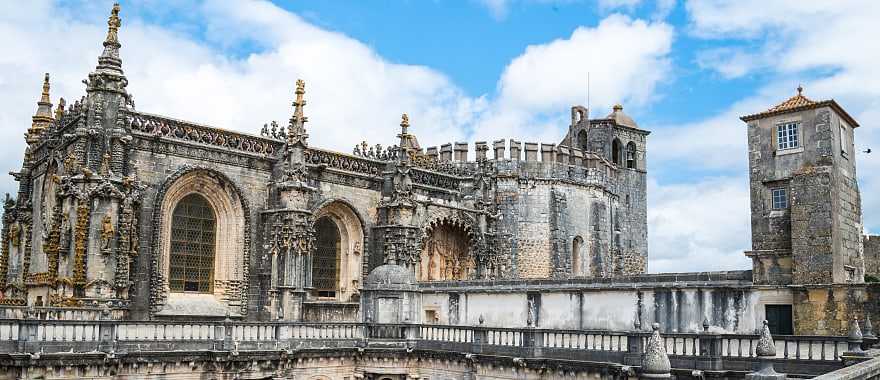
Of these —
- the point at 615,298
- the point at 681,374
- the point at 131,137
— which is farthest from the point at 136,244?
the point at 681,374

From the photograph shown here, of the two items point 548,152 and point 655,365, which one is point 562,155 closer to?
point 548,152

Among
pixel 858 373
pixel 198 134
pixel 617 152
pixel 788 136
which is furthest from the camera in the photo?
pixel 617 152

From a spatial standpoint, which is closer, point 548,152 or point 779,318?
point 779,318

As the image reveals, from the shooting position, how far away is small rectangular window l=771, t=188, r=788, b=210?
24.2 meters

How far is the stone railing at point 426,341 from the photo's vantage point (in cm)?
1722

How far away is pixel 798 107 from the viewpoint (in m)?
24.3

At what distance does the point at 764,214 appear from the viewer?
80.6 feet

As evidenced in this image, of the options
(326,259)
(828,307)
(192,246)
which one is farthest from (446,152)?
(828,307)

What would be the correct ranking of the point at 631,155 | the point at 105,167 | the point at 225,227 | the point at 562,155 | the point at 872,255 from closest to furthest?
the point at 105,167, the point at 225,227, the point at 562,155, the point at 872,255, the point at 631,155

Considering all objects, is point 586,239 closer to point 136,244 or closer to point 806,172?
point 806,172

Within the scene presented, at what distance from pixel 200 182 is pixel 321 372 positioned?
8.15m

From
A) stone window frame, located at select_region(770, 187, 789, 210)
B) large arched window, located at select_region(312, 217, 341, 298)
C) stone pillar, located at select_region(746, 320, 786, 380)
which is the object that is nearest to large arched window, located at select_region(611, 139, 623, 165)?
large arched window, located at select_region(312, 217, 341, 298)

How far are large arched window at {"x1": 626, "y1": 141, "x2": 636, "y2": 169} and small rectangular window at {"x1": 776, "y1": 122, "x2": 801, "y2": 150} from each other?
22.1 meters

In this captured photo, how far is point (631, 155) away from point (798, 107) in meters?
23.1
